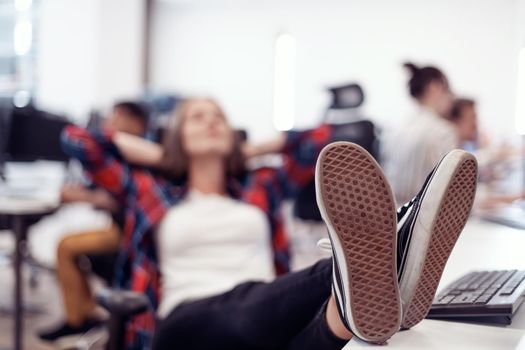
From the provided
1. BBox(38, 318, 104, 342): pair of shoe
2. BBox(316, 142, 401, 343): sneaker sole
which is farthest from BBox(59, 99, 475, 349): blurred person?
BBox(38, 318, 104, 342): pair of shoe

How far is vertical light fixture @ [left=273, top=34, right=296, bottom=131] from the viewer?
20.3 feet

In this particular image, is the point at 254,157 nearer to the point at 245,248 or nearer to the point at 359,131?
the point at 245,248

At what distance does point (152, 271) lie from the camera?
171cm

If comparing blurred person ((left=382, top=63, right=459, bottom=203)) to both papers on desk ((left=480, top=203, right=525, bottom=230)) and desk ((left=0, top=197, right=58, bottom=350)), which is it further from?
desk ((left=0, top=197, right=58, bottom=350))

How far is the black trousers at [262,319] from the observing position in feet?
2.87

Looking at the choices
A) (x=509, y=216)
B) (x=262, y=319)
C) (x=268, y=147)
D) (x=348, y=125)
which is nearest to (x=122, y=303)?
(x=262, y=319)

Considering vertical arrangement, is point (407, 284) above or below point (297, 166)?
above

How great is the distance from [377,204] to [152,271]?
1176mm

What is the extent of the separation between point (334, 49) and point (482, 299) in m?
5.44

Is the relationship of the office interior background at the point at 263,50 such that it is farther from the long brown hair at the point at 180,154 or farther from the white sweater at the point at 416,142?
the long brown hair at the point at 180,154

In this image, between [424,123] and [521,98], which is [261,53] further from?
[424,123]

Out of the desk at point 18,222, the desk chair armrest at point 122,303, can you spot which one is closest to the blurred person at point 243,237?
the desk chair armrest at point 122,303

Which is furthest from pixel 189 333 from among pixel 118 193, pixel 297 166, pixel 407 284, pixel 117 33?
pixel 117 33

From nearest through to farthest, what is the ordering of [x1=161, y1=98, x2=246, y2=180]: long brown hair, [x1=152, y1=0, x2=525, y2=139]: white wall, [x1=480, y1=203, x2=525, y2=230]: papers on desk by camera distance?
[x1=480, y1=203, x2=525, y2=230]: papers on desk < [x1=161, y1=98, x2=246, y2=180]: long brown hair < [x1=152, y1=0, x2=525, y2=139]: white wall
